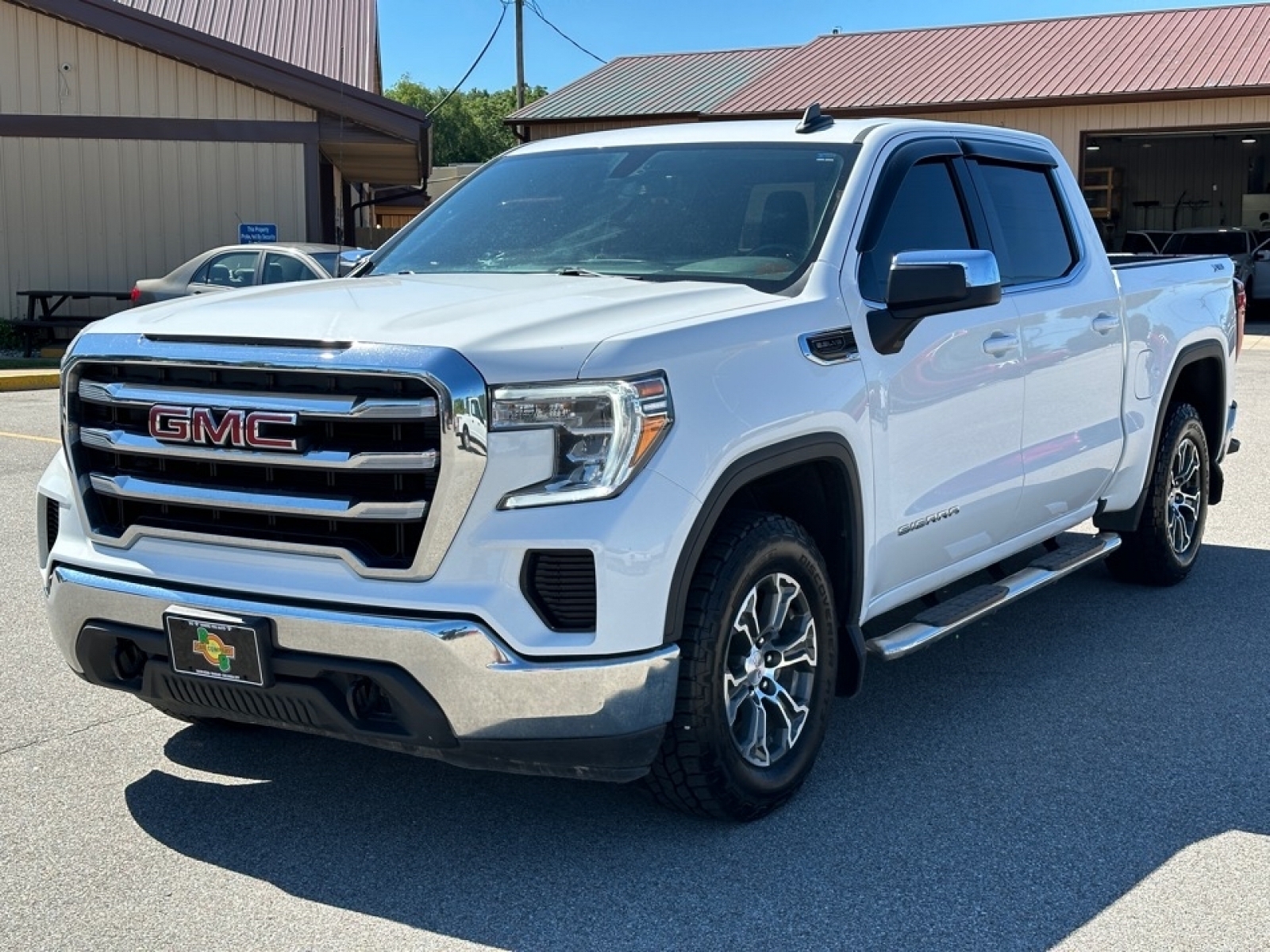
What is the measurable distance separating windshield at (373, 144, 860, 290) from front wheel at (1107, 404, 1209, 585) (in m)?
2.66

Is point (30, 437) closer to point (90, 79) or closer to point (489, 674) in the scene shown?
point (489, 674)

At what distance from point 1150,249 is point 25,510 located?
2258cm

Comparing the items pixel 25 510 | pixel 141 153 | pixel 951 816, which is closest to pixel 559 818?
pixel 951 816

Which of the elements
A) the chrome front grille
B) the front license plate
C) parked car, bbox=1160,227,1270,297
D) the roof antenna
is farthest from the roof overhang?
the front license plate

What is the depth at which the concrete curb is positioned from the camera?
55.2ft

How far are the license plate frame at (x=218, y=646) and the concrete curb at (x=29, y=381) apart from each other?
1396cm

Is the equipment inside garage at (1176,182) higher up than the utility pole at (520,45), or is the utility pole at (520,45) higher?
the utility pole at (520,45)

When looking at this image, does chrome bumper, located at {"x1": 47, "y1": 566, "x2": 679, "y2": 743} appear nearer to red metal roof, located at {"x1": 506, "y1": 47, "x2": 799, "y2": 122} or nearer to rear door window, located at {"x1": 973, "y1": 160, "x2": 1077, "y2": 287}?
rear door window, located at {"x1": 973, "y1": 160, "x2": 1077, "y2": 287}

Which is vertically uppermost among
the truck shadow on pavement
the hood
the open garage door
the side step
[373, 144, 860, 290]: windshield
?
the open garage door

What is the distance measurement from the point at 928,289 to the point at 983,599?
131 centimetres

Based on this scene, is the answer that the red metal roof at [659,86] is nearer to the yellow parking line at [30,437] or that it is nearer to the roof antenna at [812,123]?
the yellow parking line at [30,437]

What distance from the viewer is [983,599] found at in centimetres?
520

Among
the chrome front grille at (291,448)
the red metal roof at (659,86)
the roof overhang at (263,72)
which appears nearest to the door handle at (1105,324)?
the chrome front grille at (291,448)

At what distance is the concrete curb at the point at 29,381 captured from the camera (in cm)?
1681
